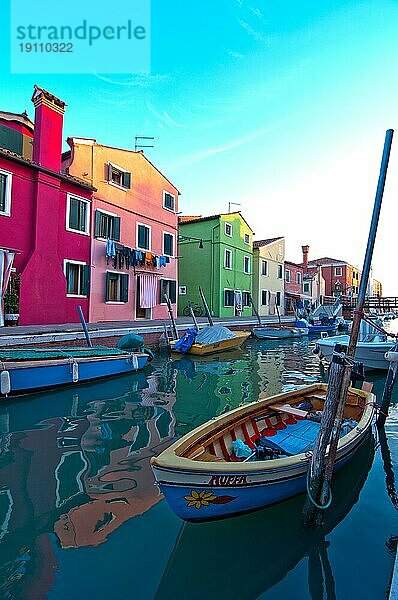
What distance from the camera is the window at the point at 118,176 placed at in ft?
63.5

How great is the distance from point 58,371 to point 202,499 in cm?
687

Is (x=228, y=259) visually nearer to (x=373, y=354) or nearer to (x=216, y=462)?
(x=373, y=354)

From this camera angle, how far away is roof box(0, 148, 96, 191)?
46.3 ft

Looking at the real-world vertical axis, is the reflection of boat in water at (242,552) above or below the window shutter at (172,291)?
below

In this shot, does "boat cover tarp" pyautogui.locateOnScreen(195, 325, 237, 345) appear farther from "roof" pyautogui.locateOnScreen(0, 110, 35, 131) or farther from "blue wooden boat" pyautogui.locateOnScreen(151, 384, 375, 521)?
"roof" pyautogui.locateOnScreen(0, 110, 35, 131)

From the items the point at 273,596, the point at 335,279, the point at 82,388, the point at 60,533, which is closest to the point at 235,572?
the point at 273,596

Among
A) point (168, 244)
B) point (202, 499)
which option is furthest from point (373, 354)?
point (168, 244)

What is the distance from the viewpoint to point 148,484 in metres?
4.55

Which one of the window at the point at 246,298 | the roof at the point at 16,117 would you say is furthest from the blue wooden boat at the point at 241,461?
the window at the point at 246,298

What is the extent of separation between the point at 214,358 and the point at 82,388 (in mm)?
7185

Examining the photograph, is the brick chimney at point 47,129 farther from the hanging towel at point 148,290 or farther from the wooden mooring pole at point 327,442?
the wooden mooring pole at point 327,442

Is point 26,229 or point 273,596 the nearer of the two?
point 273,596

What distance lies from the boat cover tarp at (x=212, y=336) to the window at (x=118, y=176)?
9.22 meters

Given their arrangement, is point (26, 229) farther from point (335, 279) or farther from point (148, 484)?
point (335, 279)
